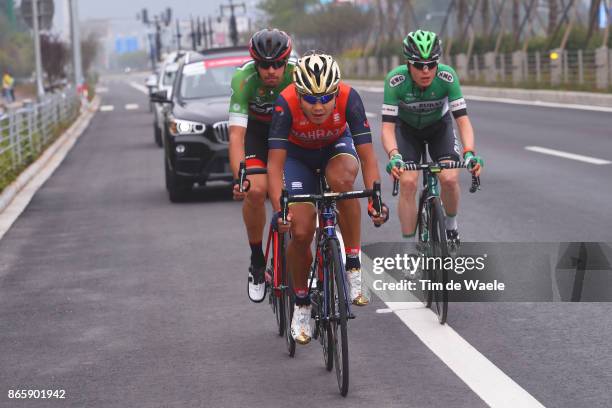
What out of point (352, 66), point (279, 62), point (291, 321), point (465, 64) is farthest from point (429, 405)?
point (352, 66)

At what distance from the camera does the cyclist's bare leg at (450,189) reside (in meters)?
8.73

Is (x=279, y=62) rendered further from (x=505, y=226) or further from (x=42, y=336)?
(x=505, y=226)

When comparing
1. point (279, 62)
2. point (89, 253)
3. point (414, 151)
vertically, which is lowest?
point (89, 253)

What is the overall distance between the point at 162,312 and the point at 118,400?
2.43 meters

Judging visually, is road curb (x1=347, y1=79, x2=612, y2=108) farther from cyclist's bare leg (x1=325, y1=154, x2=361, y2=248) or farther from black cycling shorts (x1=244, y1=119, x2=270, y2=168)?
cyclist's bare leg (x1=325, y1=154, x2=361, y2=248)

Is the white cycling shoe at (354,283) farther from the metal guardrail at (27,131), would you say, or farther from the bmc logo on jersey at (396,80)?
the metal guardrail at (27,131)

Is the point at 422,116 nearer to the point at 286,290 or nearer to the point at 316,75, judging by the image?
the point at 286,290

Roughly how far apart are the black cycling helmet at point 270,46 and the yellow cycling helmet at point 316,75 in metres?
0.77

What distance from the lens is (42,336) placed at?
843cm

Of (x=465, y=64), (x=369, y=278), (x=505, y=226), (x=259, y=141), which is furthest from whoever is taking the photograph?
(x=465, y=64)

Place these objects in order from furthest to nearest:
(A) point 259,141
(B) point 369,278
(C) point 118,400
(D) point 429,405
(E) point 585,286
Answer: (B) point 369,278 → (E) point 585,286 → (A) point 259,141 → (C) point 118,400 → (D) point 429,405

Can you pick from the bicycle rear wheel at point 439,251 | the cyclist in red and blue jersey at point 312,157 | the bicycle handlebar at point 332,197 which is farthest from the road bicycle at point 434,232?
the bicycle handlebar at point 332,197

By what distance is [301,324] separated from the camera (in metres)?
7.12

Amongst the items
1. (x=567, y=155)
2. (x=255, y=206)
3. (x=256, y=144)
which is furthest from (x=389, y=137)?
(x=567, y=155)
